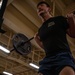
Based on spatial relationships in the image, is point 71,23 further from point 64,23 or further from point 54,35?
point 54,35

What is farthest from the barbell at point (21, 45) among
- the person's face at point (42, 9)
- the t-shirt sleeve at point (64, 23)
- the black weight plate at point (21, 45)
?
the t-shirt sleeve at point (64, 23)

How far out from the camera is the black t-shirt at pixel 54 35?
1.72 m

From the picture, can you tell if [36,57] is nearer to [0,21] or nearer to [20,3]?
[20,3]

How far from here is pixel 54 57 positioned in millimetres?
1661

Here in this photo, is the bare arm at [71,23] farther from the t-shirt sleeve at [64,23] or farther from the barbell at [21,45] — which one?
the barbell at [21,45]

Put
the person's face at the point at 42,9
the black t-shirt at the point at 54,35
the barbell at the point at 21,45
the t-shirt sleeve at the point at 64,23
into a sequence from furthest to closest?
the barbell at the point at 21,45 → the person's face at the point at 42,9 → the t-shirt sleeve at the point at 64,23 → the black t-shirt at the point at 54,35

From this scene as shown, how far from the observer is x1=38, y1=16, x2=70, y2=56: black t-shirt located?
1.72 metres

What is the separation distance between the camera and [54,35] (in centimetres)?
179

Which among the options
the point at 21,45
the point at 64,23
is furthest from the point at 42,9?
the point at 21,45

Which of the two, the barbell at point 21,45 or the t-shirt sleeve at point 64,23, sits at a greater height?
the barbell at point 21,45

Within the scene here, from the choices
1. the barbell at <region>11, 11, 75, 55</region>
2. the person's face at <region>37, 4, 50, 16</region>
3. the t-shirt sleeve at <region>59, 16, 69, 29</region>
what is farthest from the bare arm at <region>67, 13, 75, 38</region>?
the barbell at <region>11, 11, 75, 55</region>

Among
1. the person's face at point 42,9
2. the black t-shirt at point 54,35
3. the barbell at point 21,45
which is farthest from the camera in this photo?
the barbell at point 21,45

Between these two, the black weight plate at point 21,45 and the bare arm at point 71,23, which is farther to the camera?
the black weight plate at point 21,45

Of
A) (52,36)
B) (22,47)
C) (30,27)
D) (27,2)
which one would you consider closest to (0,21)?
(52,36)
